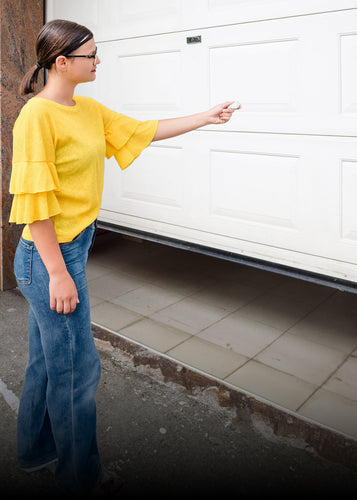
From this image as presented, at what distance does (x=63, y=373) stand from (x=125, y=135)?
0.99 m

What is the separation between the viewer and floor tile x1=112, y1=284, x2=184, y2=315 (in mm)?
4098

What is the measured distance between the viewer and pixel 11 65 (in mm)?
4215

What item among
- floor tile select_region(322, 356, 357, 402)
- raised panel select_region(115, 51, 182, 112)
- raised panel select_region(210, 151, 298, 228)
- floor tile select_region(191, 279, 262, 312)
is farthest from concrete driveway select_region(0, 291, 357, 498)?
raised panel select_region(115, 51, 182, 112)

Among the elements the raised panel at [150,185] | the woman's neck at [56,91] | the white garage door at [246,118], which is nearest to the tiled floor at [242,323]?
the white garage door at [246,118]

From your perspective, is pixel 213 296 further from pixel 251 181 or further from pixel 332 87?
pixel 332 87

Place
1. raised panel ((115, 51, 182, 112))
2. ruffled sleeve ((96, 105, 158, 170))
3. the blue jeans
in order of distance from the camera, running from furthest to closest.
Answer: raised panel ((115, 51, 182, 112)) < ruffled sleeve ((96, 105, 158, 170)) < the blue jeans

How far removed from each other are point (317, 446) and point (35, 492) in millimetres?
1261

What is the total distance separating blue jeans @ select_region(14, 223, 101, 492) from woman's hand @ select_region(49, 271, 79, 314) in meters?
0.06

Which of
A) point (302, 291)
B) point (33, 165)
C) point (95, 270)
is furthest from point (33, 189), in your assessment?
point (95, 270)

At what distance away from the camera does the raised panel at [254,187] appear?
3.41 meters

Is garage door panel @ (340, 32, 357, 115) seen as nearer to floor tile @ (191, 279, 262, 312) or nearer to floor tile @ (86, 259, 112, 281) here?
floor tile @ (191, 279, 262, 312)

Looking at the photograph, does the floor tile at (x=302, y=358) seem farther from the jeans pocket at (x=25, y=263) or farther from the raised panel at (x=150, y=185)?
the jeans pocket at (x=25, y=263)

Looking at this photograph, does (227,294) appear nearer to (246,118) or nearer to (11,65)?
(246,118)

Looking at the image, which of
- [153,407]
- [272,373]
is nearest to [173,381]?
[153,407]
